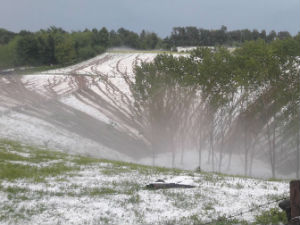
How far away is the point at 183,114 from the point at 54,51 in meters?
77.6

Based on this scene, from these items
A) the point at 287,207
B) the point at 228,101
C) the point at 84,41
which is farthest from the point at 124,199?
the point at 84,41

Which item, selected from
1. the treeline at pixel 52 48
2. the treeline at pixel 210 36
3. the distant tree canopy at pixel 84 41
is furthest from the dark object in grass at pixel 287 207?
the treeline at pixel 210 36

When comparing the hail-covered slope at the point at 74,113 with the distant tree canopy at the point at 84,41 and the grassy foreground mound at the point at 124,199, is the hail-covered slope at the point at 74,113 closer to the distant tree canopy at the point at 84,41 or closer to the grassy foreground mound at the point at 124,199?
the distant tree canopy at the point at 84,41

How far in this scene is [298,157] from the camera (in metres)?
51.1

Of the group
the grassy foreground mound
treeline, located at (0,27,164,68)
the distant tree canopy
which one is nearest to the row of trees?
the grassy foreground mound

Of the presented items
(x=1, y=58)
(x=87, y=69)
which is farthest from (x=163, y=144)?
(x=1, y=58)

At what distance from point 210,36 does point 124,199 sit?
159604mm

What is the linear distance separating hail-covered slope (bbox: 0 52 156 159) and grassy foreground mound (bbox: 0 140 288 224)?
29682 mm

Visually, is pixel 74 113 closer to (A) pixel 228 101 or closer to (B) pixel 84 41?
(A) pixel 228 101

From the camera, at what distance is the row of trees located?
44594 millimetres

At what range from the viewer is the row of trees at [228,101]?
44.6 m

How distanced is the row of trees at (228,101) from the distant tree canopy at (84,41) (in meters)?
36.8

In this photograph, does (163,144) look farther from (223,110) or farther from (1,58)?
(1,58)

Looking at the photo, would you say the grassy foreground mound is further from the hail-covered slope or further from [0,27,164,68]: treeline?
[0,27,164,68]: treeline
